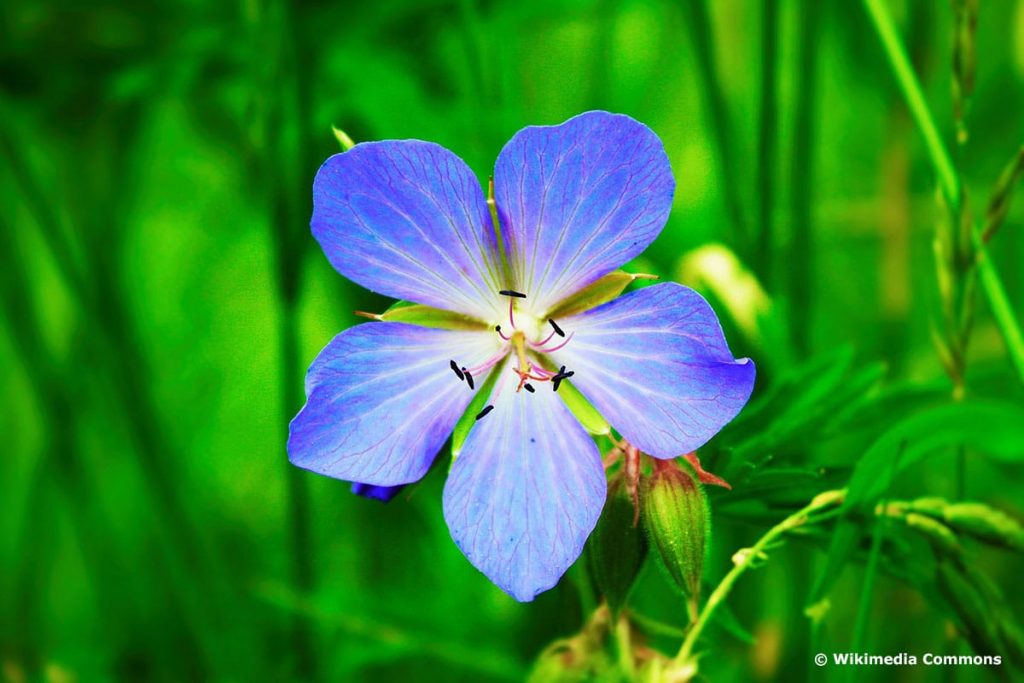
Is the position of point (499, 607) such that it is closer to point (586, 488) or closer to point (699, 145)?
point (586, 488)

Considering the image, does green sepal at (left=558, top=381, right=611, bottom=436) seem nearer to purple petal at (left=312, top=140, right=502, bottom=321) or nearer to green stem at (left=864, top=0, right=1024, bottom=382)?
purple petal at (left=312, top=140, right=502, bottom=321)

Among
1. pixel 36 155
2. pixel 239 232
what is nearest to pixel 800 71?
pixel 239 232

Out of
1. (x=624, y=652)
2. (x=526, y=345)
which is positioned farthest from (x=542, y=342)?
(x=624, y=652)

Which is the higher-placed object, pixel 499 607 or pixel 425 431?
pixel 425 431

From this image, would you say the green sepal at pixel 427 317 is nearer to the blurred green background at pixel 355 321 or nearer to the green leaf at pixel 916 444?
the blurred green background at pixel 355 321

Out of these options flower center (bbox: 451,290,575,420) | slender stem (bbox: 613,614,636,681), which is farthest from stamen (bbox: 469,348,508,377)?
slender stem (bbox: 613,614,636,681)
